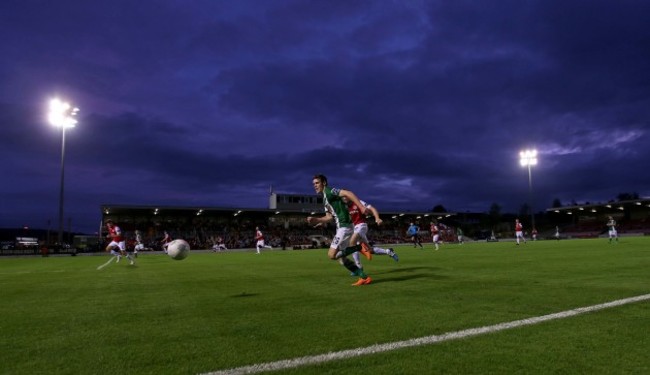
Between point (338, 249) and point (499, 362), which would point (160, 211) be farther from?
point (499, 362)

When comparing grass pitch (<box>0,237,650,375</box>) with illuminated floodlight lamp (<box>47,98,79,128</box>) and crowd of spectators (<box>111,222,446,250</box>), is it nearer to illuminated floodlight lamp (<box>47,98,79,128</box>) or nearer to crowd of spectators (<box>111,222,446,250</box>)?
illuminated floodlight lamp (<box>47,98,79,128</box>)

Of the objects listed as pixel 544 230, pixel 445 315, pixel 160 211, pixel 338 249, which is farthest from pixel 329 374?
pixel 544 230

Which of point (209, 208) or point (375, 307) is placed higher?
point (209, 208)

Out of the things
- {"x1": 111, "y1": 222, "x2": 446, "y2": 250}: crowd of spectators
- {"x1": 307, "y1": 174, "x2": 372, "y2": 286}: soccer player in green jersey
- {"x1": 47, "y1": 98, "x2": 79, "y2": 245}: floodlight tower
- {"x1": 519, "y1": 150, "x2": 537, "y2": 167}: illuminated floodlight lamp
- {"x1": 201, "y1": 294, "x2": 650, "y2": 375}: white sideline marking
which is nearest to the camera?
{"x1": 201, "y1": 294, "x2": 650, "y2": 375}: white sideline marking

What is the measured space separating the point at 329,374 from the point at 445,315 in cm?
292

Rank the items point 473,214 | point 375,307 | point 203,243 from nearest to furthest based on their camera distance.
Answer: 1. point 375,307
2. point 203,243
3. point 473,214

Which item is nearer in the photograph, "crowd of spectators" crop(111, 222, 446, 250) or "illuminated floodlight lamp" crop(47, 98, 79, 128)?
"illuminated floodlight lamp" crop(47, 98, 79, 128)

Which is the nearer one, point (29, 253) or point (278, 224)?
point (29, 253)

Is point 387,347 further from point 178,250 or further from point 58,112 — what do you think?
point 58,112

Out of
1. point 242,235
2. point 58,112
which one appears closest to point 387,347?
point 58,112

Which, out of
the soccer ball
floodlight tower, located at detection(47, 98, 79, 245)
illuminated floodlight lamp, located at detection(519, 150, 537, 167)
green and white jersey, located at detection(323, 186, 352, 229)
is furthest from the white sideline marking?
illuminated floodlight lamp, located at detection(519, 150, 537, 167)

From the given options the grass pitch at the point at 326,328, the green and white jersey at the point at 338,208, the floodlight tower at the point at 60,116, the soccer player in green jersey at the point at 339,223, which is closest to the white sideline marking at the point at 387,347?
the grass pitch at the point at 326,328

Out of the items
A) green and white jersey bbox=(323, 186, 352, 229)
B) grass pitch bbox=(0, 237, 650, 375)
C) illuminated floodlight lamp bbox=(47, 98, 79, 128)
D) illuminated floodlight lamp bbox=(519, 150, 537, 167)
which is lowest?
grass pitch bbox=(0, 237, 650, 375)

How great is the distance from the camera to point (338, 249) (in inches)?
416
